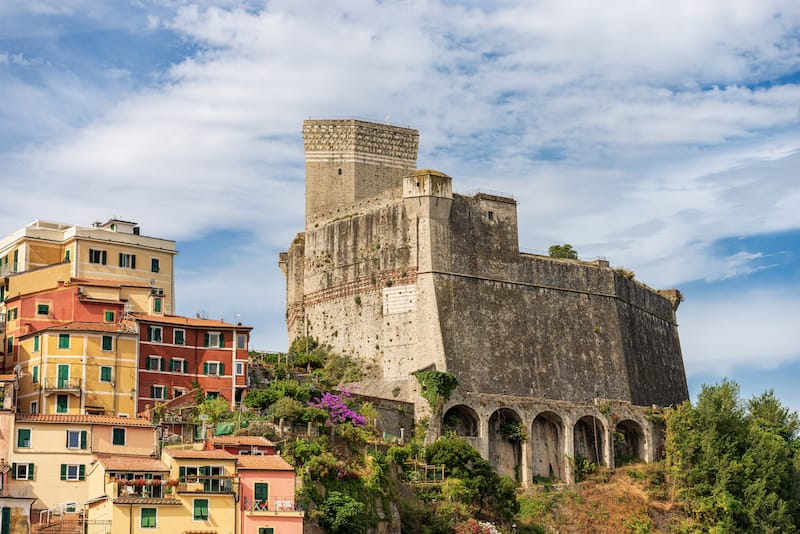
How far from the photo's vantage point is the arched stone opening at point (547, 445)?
8181cm

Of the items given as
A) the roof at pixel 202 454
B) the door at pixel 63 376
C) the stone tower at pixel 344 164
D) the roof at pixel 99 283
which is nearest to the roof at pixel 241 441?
the roof at pixel 202 454

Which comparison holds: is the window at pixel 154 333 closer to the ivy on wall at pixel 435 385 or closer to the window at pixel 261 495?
the ivy on wall at pixel 435 385

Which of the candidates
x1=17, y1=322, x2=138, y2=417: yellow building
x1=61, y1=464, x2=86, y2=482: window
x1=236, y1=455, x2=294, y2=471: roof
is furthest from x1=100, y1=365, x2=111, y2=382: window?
x1=236, y1=455, x2=294, y2=471: roof

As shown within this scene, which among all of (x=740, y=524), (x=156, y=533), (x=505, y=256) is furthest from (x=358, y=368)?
(x=156, y=533)

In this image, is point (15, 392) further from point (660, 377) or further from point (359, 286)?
point (660, 377)

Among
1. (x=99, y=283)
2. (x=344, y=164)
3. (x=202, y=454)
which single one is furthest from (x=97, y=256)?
(x=202, y=454)

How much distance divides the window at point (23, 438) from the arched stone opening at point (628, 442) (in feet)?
116

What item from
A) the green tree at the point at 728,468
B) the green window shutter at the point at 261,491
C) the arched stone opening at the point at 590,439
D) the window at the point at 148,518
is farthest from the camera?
the arched stone opening at the point at 590,439

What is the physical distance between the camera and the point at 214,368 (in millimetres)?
72875

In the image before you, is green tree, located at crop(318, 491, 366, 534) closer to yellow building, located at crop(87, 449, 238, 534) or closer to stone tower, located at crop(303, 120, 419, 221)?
yellow building, located at crop(87, 449, 238, 534)

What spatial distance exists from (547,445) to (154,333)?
23640 millimetres

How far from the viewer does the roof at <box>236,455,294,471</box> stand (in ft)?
193

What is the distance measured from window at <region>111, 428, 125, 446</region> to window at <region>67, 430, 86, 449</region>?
133 centimetres

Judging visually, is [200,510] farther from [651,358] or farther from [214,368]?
[651,358]
